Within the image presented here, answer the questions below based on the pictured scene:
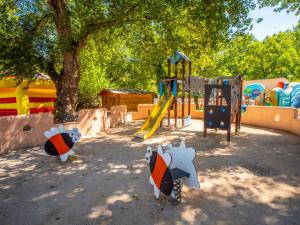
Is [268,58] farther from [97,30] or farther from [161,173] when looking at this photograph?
[161,173]

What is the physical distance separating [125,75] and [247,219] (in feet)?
91.0

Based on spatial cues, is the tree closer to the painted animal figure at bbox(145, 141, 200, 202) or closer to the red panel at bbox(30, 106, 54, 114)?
the red panel at bbox(30, 106, 54, 114)

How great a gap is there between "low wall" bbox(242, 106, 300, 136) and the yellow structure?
41.4 feet

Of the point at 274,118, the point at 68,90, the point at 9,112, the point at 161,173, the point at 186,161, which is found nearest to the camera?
the point at 161,173

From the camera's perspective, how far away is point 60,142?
6.16 m

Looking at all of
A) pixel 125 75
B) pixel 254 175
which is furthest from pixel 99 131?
pixel 125 75

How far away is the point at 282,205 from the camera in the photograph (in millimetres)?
3693

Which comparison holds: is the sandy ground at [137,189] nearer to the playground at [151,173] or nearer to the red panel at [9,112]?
the playground at [151,173]

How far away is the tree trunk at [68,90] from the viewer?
10.1 meters

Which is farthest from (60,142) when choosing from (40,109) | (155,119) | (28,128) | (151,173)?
(40,109)

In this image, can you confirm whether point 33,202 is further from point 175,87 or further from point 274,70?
point 274,70

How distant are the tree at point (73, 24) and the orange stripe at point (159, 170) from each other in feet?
20.1

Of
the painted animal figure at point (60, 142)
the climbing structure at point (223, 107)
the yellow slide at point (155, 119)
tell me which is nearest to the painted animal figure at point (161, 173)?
the painted animal figure at point (60, 142)

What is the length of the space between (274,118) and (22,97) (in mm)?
13900
